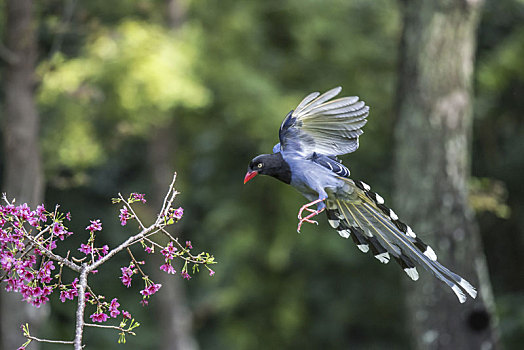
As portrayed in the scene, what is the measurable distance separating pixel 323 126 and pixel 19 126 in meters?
4.08

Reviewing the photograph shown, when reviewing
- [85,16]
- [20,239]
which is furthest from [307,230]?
[20,239]

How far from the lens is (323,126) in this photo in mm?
2238

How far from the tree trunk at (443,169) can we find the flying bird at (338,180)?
2614 mm

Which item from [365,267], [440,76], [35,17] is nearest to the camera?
[440,76]

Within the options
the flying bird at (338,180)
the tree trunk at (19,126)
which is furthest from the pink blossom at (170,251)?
the tree trunk at (19,126)

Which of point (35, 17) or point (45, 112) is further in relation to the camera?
point (45, 112)

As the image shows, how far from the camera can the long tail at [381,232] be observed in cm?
198

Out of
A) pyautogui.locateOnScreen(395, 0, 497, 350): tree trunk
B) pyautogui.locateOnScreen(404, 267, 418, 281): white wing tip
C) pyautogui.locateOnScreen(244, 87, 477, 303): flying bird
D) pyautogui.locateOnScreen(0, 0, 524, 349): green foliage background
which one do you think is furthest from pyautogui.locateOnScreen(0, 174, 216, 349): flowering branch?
pyautogui.locateOnScreen(0, 0, 524, 349): green foliage background

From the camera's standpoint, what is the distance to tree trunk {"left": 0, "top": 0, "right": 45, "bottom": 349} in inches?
220

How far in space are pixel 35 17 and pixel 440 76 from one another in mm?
3463

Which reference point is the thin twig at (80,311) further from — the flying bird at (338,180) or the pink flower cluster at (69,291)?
the flying bird at (338,180)

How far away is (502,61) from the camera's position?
7602 millimetres

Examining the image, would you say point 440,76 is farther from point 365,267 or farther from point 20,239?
point 365,267

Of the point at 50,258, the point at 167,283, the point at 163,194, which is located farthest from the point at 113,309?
the point at 167,283
